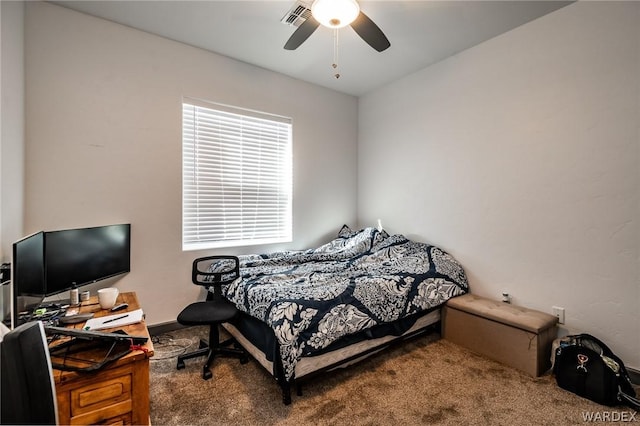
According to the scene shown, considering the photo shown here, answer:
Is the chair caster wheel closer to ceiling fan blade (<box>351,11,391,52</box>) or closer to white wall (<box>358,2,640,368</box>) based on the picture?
white wall (<box>358,2,640,368</box>)

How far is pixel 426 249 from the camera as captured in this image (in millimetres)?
3305

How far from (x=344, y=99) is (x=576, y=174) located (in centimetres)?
287

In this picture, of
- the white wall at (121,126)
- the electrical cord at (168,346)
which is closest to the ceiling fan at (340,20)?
the white wall at (121,126)

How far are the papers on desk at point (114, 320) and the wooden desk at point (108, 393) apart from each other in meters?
0.35

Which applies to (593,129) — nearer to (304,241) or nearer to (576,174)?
(576,174)

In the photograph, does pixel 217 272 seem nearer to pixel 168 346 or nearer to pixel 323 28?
pixel 168 346

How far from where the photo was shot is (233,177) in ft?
11.1

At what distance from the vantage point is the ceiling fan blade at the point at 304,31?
2123 millimetres

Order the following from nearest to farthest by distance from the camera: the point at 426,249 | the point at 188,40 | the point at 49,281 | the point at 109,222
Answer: the point at 49,281
the point at 109,222
the point at 188,40
the point at 426,249

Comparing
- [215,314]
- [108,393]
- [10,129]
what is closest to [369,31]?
[215,314]

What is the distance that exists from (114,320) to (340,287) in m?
1.48

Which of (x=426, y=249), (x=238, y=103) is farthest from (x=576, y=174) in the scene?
(x=238, y=103)

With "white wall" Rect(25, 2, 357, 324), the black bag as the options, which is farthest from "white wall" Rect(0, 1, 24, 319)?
the black bag

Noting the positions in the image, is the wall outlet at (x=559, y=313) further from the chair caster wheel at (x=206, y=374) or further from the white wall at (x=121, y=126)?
the white wall at (x=121, y=126)
